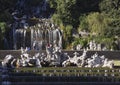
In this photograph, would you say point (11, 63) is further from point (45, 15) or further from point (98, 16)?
point (45, 15)

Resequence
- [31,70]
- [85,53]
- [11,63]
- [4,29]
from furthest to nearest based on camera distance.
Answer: [4,29], [85,53], [11,63], [31,70]

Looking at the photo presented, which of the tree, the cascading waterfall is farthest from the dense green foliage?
the cascading waterfall

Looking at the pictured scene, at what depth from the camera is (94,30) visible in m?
69.6

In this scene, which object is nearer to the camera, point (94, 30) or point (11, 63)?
point (11, 63)

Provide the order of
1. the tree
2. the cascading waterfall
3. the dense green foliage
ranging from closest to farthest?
the cascading waterfall
the dense green foliage
the tree

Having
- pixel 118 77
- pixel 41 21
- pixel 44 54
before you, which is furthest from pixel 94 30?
pixel 118 77

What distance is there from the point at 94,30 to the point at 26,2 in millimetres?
14016

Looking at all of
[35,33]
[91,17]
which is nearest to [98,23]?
[91,17]

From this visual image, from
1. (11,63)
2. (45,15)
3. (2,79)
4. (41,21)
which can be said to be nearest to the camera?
(2,79)

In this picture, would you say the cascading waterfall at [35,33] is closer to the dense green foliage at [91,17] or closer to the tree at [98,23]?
the dense green foliage at [91,17]

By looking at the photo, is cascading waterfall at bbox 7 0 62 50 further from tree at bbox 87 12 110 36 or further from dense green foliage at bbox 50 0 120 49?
tree at bbox 87 12 110 36

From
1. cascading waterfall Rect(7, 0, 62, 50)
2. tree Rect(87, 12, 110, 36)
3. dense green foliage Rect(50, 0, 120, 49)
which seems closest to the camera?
cascading waterfall Rect(7, 0, 62, 50)

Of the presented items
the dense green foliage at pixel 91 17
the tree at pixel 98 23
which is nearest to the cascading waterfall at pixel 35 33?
A: the dense green foliage at pixel 91 17

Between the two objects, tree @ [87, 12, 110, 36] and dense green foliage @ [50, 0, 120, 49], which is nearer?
dense green foliage @ [50, 0, 120, 49]
